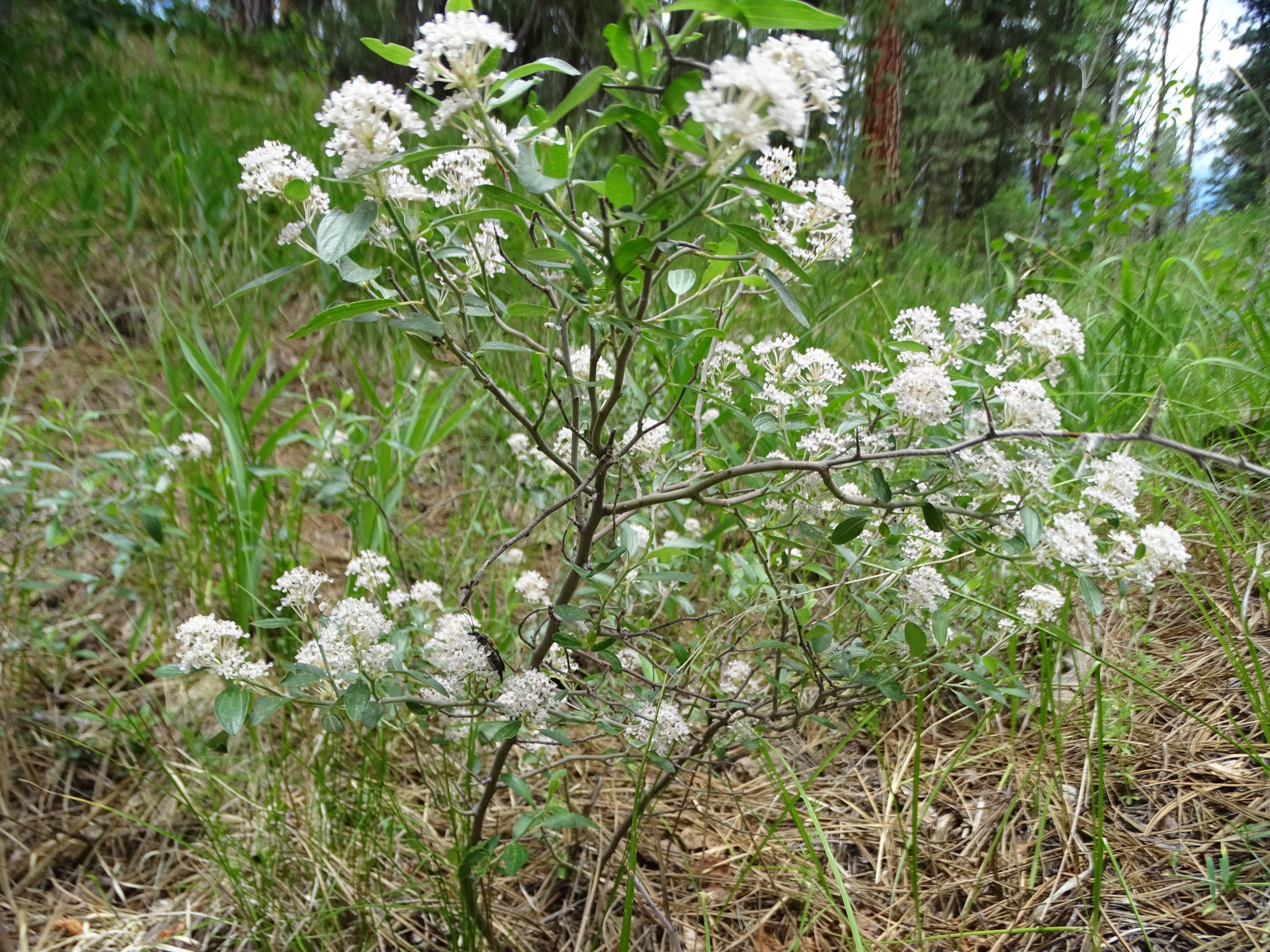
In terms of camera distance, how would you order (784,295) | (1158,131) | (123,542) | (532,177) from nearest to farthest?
(532,177)
(784,295)
(123,542)
(1158,131)

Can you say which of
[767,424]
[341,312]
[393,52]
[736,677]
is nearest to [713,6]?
[393,52]

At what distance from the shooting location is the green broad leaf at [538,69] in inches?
23.9

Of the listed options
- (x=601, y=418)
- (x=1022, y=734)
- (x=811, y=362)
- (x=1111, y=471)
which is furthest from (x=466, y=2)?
(x=1022, y=734)

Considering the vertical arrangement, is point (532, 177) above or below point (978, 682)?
above

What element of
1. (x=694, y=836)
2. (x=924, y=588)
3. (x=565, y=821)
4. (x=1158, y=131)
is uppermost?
(x=1158, y=131)

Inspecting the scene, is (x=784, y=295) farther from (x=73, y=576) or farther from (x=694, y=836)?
(x=73, y=576)

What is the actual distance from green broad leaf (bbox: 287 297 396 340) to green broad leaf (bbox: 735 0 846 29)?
1.25 feet

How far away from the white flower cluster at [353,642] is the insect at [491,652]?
10 cm

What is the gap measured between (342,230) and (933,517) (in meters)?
0.64

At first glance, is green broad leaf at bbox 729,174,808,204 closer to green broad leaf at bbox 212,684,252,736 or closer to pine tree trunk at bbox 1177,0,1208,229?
green broad leaf at bbox 212,684,252,736

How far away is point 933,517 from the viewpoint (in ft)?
2.58

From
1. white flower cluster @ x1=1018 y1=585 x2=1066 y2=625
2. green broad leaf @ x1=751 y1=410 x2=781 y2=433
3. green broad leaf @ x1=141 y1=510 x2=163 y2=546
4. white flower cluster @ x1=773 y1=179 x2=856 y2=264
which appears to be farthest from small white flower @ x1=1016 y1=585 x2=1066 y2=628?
green broad leaf @ x1=141 y1=510 x2=163 y2=546

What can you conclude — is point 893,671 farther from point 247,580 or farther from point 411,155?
point 247,580

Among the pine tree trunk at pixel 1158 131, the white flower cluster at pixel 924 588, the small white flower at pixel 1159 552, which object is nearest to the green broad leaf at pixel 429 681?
the white flower cluster at pixel 924 588
